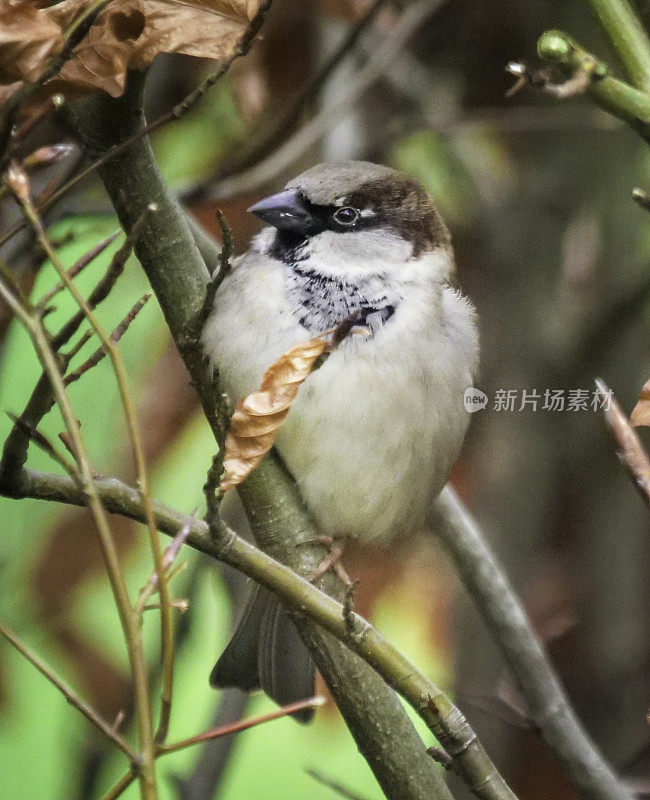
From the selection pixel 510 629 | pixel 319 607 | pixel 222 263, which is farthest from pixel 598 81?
pixel 510 629

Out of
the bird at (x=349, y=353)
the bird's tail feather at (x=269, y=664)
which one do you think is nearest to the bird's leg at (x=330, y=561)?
the bird at (x=349, y=353)

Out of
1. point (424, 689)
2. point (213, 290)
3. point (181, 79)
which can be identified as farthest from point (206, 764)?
point (181, 79)

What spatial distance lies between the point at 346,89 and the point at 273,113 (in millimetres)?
124

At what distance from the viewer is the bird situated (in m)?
1.00

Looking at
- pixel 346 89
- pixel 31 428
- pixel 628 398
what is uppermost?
pixel 31 428

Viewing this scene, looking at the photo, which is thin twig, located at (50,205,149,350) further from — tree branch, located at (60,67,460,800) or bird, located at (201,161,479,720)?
bird, located at (201,161,479,720)

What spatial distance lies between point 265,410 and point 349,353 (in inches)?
17.2

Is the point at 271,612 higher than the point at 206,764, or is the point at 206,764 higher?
the point at 271,612

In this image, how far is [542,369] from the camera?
1383 millimetres

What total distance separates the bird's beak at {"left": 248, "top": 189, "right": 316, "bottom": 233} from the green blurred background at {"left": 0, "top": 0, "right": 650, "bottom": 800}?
0.60ft

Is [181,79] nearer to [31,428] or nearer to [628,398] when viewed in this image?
[628,398]

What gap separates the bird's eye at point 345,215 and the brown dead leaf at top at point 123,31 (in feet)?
1.41

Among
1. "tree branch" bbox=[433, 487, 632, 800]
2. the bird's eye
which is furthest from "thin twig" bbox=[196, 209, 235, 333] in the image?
"tree branch" bbox=[433, 487, 632, 800]

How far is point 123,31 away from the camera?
2.18ft
